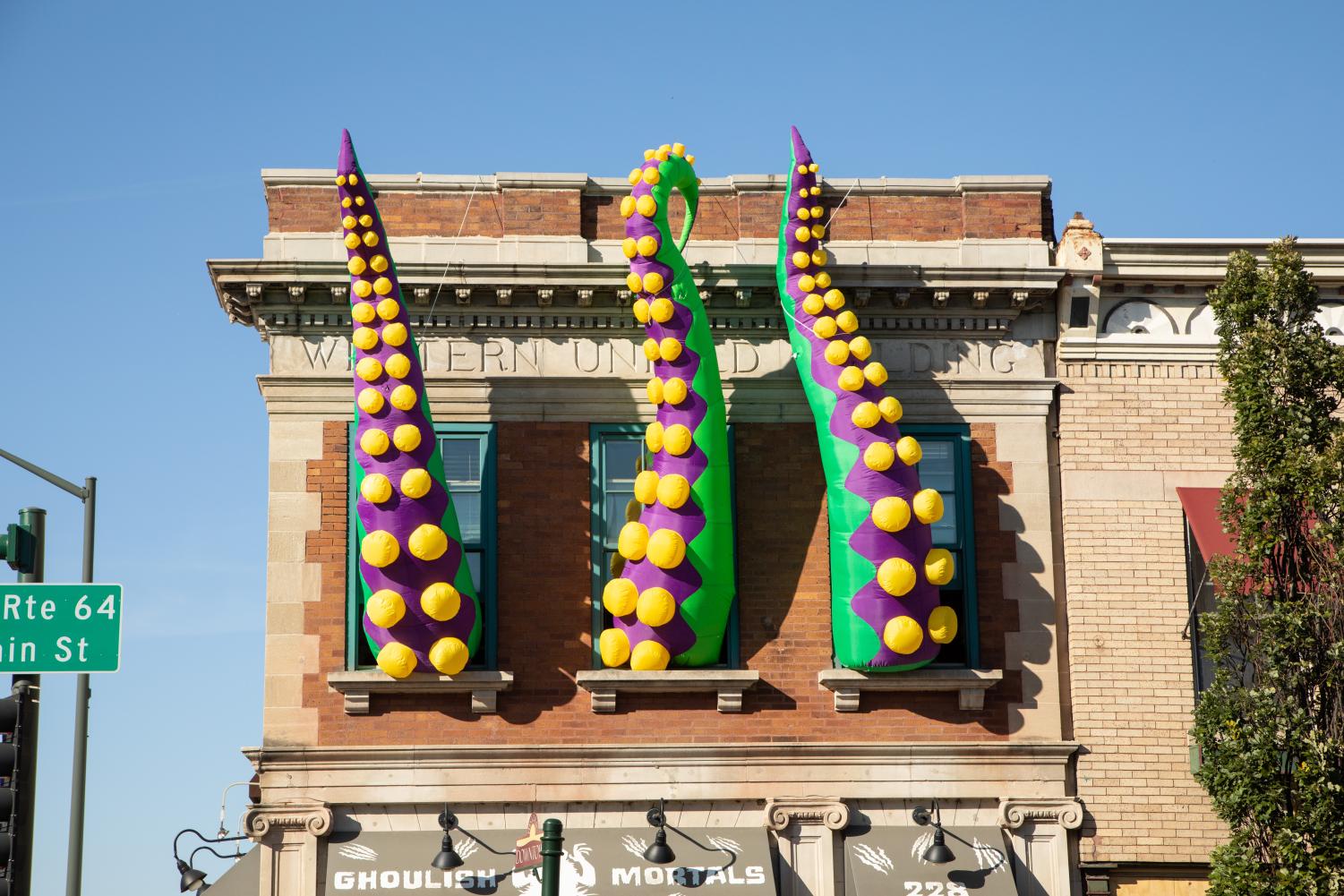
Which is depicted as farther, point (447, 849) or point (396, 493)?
point (396, 493)

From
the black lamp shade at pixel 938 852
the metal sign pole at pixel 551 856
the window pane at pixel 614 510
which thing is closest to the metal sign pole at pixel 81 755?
the metal sign pole at pixel 551 856

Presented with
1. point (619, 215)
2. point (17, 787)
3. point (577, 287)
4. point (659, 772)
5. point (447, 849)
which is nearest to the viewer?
point (17, 787)

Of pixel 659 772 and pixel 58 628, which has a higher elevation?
pixel 58 628

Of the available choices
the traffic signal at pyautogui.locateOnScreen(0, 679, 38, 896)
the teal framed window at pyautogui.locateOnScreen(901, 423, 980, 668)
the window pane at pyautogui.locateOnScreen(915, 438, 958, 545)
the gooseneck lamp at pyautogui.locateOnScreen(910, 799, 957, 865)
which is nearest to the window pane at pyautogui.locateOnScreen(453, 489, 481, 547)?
the teal framed window at pyautogui.locateOnScreen(901, 423, 980, 668)

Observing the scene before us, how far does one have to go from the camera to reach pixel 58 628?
13969 millimetres

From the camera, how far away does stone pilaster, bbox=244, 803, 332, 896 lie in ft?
63.0

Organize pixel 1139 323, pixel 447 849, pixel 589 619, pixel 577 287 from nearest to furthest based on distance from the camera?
pixel 447 849, pixel 589 619, pixel 577 287, pixel 1139 323

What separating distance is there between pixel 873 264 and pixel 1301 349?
471cm

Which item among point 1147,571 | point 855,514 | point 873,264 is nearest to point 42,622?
point 855,514

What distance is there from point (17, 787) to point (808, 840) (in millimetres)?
9108

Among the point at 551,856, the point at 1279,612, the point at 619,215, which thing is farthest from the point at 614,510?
the point at 1279,612

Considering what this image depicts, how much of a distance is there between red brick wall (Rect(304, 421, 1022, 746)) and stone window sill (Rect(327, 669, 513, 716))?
16 centimetres

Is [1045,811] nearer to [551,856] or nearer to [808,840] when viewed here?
[808,840]

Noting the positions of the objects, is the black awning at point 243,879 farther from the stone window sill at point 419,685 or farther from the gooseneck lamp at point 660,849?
the gooseneck lamp at point 660,849
